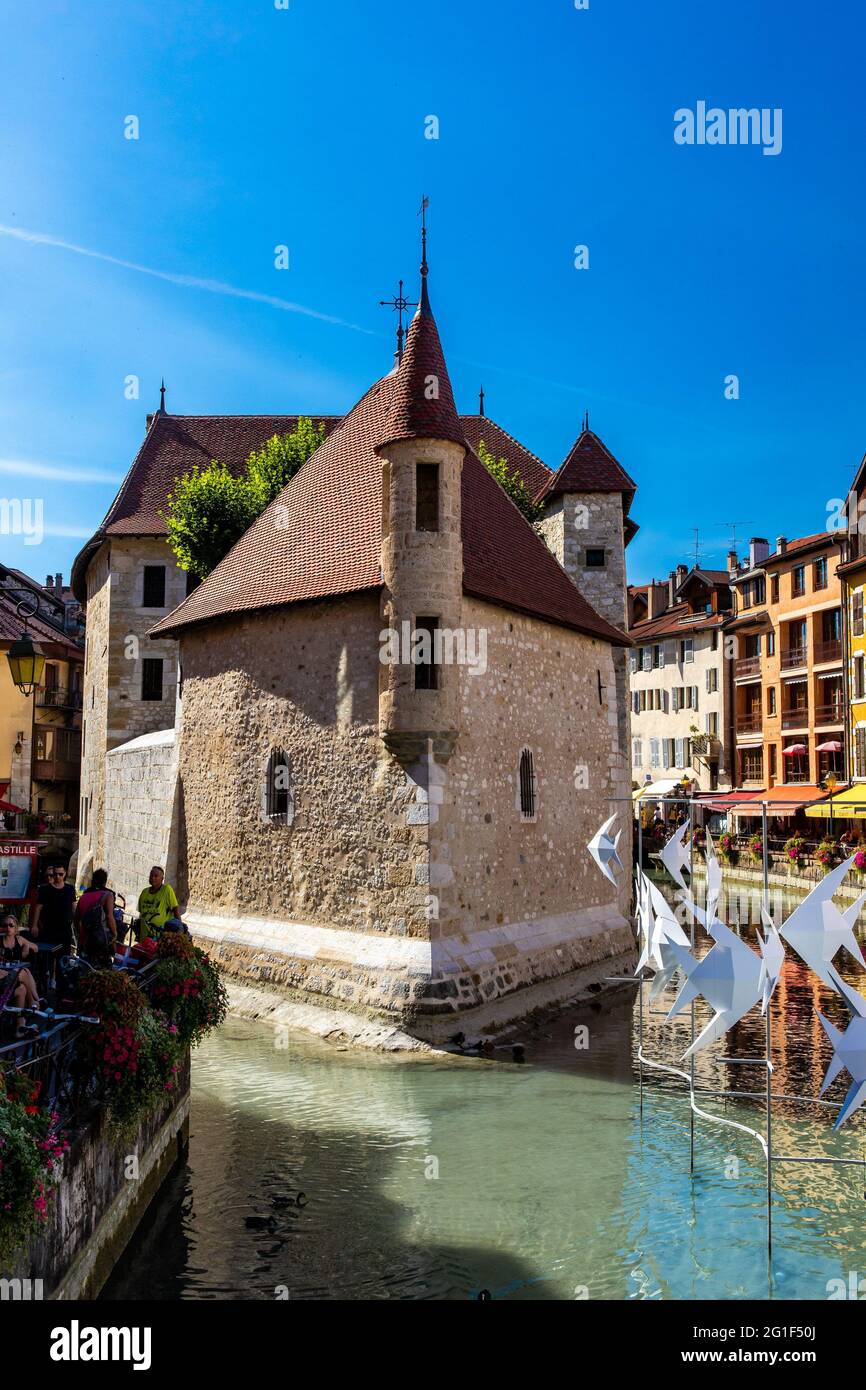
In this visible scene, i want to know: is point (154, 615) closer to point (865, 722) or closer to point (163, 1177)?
point (163, 1177)

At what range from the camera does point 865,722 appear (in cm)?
3569

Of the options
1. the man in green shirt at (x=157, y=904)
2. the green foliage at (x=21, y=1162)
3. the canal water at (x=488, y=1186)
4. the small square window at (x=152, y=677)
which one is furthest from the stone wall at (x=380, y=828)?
the green foliage at (x=21, y=1162)

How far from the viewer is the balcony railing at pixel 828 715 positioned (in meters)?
39.9

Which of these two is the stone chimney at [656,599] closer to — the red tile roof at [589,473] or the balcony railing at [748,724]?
the balcony railing at [748,724]

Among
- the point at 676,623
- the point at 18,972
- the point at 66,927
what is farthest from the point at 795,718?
the point at 18,972

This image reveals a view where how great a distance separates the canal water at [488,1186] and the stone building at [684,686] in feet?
119

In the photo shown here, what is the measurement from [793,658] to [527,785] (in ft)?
96.1

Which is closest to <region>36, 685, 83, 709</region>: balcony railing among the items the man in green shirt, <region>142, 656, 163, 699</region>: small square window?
<region>142, 656, 163, 699</region>: small square window

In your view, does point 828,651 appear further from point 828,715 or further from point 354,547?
point 354,547

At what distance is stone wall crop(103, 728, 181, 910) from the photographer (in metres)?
19.2

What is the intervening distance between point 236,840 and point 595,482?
1087 centimetres

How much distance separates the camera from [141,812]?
21.6 meters

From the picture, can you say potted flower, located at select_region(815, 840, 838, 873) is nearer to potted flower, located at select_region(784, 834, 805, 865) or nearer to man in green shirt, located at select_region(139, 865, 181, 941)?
potted flower, located at select_region(784, 834, 805, 865)

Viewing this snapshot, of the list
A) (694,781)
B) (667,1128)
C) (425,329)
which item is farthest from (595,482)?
(694,781)
